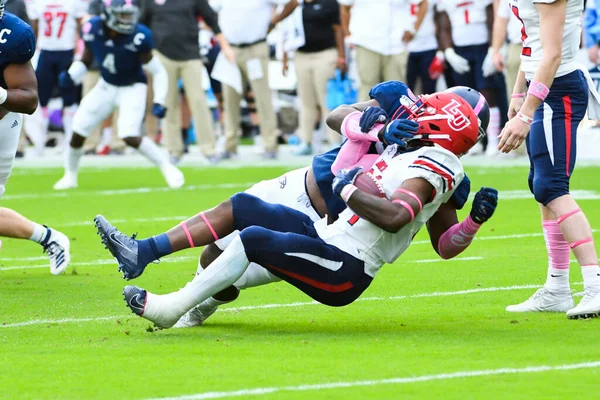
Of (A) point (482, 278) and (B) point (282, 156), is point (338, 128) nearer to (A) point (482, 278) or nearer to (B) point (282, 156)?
(A) point (482, 278)

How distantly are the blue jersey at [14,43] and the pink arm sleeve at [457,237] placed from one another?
263 centimetres

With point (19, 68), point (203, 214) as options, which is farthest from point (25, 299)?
point (203, 214)

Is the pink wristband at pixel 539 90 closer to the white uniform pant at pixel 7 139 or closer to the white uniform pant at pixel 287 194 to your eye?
the white uniform pant at pixel 287 194

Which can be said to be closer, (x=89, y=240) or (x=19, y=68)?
(x=19, y=68)

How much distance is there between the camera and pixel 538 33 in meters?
5.98

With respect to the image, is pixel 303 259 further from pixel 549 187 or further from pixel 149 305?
pixel 549 187

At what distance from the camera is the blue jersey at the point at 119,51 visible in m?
12.5

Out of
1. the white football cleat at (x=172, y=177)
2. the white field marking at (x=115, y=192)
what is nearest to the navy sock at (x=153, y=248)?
the white field marking at (x=115, y=192)

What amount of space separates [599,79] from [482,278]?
16.7 ft

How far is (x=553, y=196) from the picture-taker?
594 cm

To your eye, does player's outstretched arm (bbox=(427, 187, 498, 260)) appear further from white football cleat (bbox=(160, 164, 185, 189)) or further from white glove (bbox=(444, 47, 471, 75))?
white glove (bbox=(444, 47, 471, 75))

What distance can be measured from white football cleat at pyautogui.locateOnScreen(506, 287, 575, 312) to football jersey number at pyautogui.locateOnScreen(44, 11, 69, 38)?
11.8 m

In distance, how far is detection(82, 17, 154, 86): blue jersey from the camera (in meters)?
12.5

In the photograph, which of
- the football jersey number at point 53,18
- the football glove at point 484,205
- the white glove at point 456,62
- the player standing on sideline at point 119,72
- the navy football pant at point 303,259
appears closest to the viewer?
the navy football pant at point 303,259
